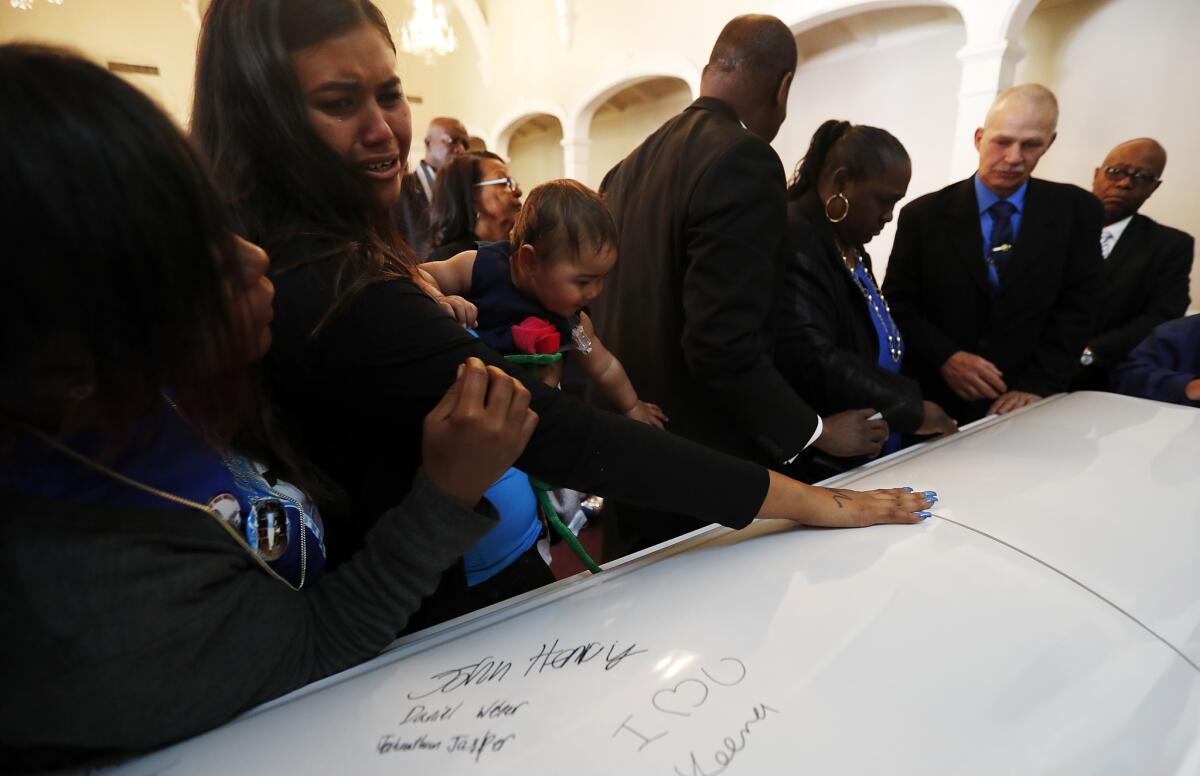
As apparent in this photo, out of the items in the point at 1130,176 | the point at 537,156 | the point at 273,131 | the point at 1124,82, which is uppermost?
the point at 1124,82

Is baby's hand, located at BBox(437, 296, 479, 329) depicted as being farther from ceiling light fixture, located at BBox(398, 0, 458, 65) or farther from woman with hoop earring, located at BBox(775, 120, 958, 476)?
ceiling light fixture, located at BBox(398, 0, 458, 65)

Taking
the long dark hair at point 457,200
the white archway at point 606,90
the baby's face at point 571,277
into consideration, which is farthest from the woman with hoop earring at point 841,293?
the white archway at point 606,90

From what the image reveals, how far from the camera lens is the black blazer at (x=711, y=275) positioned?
4.20 feet

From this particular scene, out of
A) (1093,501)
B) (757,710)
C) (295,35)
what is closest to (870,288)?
(1093,501)

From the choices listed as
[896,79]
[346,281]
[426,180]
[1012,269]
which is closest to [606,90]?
[896,79]

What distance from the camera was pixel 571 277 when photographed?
1.35 metres

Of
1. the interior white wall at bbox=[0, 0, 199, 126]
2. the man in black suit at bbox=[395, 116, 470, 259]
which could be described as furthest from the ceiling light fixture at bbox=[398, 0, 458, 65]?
Answer: the man in black suit at bbox=[395, 116, 470, 259]

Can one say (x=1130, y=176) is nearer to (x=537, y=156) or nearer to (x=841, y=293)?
(x=841, y=293)

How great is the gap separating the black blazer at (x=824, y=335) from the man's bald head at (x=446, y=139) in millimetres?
2711

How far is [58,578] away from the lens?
→ 0.46 m

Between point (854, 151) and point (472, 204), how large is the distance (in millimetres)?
1759

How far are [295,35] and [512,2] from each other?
33.1ft

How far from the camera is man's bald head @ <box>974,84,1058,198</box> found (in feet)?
6.52

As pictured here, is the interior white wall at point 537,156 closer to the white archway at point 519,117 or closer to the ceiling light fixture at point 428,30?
the white archway at point 519,117
